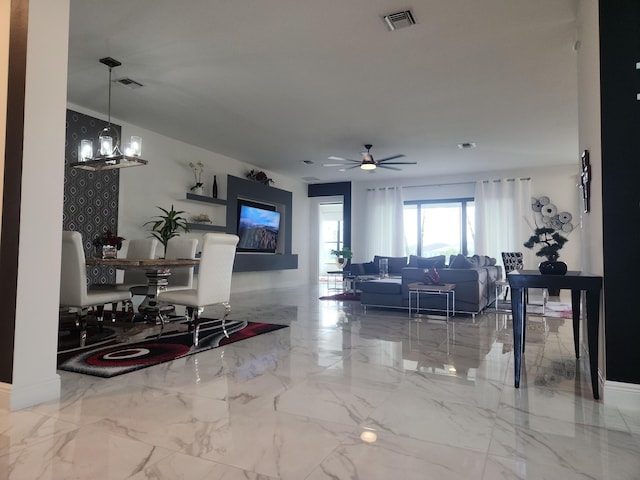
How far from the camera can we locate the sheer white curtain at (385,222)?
1008 centimetres

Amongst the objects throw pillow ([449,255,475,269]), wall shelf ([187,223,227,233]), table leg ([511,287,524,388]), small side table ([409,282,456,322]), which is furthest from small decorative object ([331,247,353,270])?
table leg ([511,287,524,388])

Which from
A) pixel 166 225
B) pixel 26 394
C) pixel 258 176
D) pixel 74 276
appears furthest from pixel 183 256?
pixel 258 176

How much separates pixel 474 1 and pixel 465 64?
1.08 meters

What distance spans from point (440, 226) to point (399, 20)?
23.4 feet

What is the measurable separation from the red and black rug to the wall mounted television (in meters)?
3.90

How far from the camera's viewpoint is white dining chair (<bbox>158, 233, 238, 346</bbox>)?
11.7 feet

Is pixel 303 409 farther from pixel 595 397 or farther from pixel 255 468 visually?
pixel 595 397

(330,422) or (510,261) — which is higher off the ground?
(510,261)

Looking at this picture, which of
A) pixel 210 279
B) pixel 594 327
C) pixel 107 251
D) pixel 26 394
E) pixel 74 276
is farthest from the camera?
pixel 107 251

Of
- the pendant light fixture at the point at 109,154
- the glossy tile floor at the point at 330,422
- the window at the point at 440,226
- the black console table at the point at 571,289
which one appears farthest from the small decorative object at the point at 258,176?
the black console table at the point at 571,289

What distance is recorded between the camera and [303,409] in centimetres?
214

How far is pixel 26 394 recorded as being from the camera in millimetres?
2137

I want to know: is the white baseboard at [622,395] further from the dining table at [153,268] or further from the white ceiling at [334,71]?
the dining table at [153,268]

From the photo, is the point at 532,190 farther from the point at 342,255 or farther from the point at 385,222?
the point at 342,255
